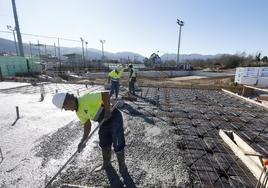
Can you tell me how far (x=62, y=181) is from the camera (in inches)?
102

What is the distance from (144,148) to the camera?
3518mm

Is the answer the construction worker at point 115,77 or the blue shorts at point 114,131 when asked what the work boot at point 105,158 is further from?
the construction worker at point 115,77

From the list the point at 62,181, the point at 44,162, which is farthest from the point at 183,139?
the point at 44,162

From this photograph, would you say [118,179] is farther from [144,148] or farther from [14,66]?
[14,66]

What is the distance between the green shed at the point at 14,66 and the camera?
61.6 ft

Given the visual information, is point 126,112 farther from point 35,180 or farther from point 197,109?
point 35,180

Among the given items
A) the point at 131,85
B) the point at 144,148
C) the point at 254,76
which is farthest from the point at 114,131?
the point at 254,76

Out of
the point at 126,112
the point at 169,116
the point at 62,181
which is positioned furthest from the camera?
the point at 126,112

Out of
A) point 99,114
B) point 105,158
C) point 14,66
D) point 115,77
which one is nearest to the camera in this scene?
point 99,114

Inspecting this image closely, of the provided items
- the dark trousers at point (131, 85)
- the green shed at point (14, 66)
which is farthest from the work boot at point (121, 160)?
the green shed at point (14, 66)

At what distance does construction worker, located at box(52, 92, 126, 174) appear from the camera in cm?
239

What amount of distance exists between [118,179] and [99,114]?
3.36ft

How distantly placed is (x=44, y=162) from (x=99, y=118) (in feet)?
4.56

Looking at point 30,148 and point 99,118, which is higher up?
point 99,118
